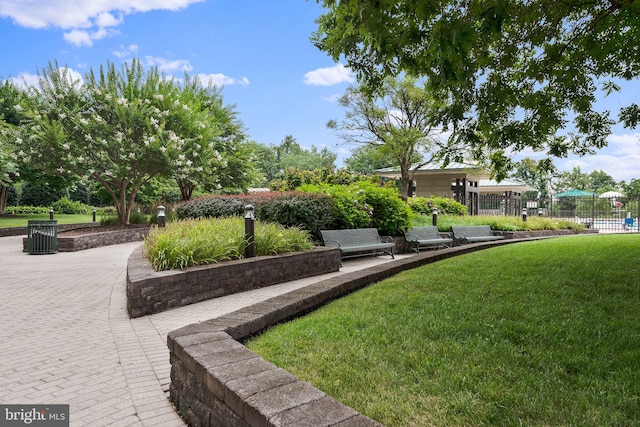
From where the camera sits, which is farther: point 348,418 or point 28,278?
point 28,278

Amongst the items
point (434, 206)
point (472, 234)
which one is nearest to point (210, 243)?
point (472, 234)

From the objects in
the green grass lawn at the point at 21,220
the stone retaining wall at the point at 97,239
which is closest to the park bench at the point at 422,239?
the stone retaining wall at the point at 97,239

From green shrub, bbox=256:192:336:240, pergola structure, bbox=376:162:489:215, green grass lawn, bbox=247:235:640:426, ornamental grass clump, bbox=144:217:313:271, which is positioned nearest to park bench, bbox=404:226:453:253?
green shrub, bbox=256:192:336:240

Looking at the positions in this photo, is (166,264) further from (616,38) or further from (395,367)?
(616,38)

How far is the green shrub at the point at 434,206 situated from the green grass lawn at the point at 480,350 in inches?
556

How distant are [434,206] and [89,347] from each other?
1766 cm

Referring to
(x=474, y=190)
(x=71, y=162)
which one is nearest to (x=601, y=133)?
(x=71, y=162)

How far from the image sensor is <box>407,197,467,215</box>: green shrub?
1947 cm

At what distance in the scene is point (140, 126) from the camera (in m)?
16.6

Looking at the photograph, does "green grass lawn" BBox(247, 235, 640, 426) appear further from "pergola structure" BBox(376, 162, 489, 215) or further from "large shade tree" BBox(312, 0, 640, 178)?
"pergola structure" BBox(376, 162, 489, 215)

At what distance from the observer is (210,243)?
6816 mm

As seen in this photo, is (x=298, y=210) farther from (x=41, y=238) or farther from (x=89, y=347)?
(x=41, y=238)

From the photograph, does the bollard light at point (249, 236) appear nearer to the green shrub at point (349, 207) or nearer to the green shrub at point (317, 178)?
the green shrub at point (349, 207)

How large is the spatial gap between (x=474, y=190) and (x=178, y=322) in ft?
89.9
